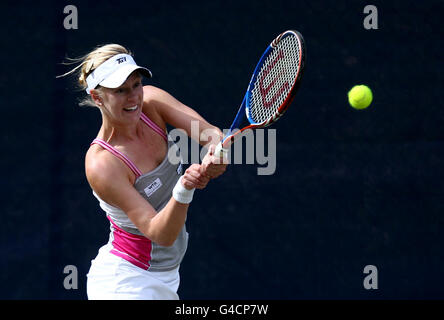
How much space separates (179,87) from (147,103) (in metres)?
0.85

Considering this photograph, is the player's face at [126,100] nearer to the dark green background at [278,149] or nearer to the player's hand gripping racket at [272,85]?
the player's hand gripping racket at [272,85]

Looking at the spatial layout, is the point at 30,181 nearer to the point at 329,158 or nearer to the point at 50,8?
the point at 50,8

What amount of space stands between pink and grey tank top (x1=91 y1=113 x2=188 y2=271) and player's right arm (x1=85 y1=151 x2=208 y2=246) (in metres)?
0.08

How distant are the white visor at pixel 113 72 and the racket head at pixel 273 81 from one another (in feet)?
1.27

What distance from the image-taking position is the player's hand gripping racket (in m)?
2.26

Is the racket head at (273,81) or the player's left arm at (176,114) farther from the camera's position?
the player's left arm at (176,114)

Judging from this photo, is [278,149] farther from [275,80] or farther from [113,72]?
[113,72]

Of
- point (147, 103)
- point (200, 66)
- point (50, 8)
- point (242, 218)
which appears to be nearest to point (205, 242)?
point (242, 218)

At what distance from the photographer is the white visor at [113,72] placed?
7.55 ft

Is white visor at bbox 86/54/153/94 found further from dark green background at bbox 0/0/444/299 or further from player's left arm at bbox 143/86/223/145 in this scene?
dark green background at bbox 0/0/444/299

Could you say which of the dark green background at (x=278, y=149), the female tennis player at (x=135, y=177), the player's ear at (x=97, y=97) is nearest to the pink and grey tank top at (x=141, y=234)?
the female tennis player at (x=135, y=177)

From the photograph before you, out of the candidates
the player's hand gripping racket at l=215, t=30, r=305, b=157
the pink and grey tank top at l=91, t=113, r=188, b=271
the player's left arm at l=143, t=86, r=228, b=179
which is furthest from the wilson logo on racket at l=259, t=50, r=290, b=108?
the pink and grey tank top at l=91, t=113, r=188, b=271

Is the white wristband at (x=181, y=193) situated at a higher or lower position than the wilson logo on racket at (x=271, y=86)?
lower

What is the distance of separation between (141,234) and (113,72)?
1.95ft
